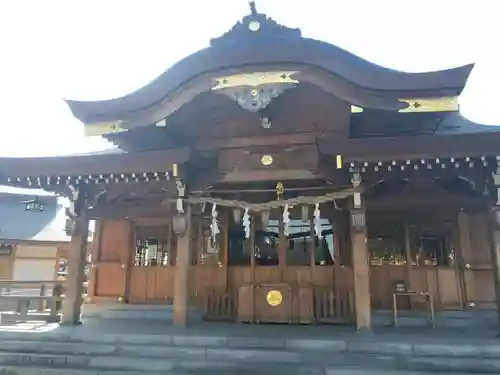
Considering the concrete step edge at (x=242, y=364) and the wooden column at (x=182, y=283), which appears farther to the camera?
the wooden column at (x=182, y=283)

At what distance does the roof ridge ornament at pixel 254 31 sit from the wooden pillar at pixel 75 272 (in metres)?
4.31

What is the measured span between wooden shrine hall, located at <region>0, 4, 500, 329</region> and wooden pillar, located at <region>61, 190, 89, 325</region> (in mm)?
28

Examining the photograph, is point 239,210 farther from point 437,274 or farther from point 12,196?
point 12,196

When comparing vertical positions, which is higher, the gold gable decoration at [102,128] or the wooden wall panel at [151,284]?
the gold gable decoration at [102,128]

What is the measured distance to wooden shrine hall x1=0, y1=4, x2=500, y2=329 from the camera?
7160 millimetres

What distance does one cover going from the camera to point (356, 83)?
286 inches

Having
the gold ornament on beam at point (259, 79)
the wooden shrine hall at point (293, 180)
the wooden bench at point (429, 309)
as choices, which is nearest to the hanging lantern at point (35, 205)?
the wooden shrine hall at point (293, 180)

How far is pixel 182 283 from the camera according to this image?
298 inches

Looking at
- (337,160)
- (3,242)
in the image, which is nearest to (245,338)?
(337,160)

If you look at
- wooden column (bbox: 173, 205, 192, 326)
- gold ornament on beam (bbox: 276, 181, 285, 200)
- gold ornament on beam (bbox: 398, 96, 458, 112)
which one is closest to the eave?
wooden column (bbox: 173, 205, 192, 326)

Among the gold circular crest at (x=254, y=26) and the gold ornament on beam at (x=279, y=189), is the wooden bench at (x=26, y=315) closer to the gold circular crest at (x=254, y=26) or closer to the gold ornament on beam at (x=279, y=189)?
the gold ornament on beam at (x=279, y=189)

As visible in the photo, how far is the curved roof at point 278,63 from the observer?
7.17 m

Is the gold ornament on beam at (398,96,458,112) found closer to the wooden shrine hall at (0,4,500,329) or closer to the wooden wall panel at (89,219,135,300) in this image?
the wooden shrine hall at (0,4,500,329)

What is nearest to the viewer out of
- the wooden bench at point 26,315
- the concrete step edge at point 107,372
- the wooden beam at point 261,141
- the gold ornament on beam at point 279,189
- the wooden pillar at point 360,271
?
the concrete step edge at point 107,372
